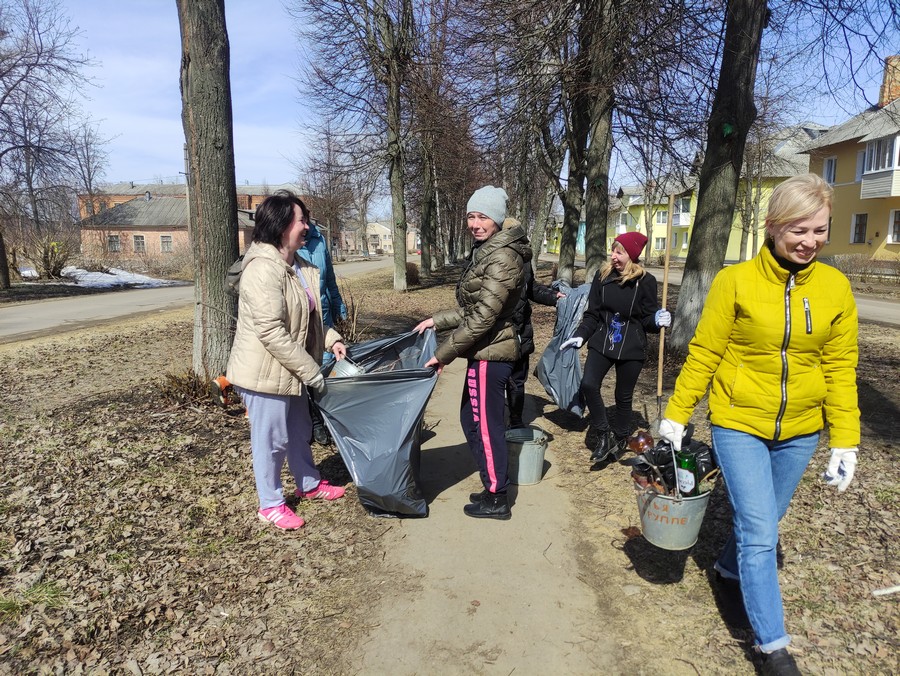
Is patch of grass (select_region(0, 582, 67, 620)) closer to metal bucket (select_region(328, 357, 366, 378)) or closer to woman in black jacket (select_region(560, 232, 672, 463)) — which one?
metal bucket (select_region(328, 357, 366, 378))

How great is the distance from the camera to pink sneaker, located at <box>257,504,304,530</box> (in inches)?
137

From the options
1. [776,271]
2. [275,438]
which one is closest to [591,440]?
[275,438]

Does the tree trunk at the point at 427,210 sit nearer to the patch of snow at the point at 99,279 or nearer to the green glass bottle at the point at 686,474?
the patch of snow at the point at 99,279

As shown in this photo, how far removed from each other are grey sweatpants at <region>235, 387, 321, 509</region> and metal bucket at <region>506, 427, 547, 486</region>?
1390 millimetres

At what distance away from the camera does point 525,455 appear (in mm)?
4133

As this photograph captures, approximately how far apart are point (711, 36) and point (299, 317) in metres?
7.16

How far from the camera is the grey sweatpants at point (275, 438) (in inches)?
130

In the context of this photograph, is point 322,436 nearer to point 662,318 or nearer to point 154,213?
point 662,318

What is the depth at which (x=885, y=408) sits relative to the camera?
225 inches

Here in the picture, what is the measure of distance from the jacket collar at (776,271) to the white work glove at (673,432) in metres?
0.68

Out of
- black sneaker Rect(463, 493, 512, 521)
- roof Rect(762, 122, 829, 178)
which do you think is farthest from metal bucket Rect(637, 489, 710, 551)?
roof Rect(762, 122, 829, 178)

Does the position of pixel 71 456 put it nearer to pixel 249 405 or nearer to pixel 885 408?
pixel 249 405

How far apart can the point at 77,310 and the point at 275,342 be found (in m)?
13.8

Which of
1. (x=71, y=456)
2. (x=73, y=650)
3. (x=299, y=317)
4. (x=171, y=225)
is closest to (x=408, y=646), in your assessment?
(x=73, y=650)
